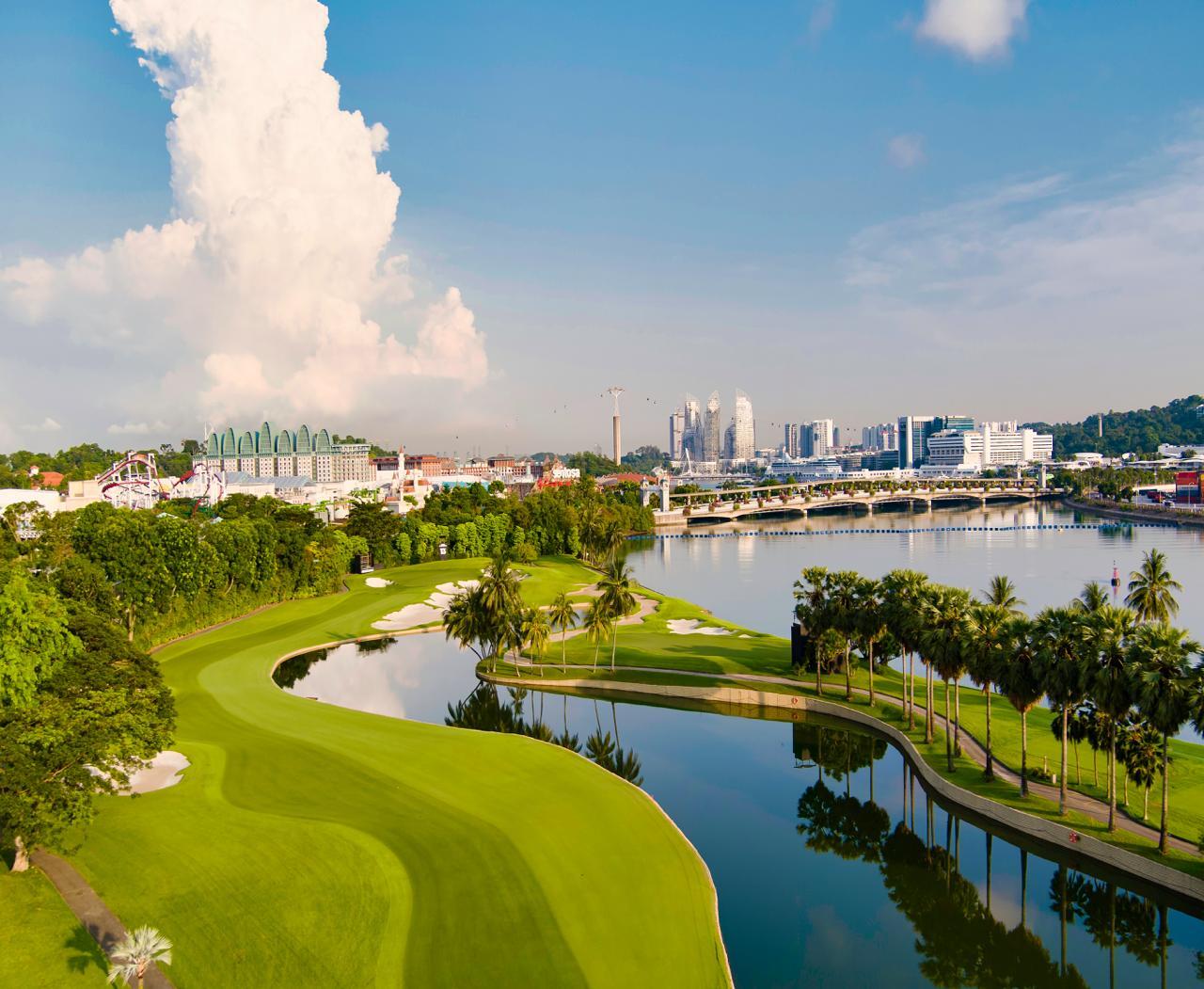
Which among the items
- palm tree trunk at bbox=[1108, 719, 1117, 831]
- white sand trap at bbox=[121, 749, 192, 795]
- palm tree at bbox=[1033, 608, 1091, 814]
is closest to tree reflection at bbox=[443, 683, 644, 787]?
white sand trap at bbox=[121, 749, 192, 795]

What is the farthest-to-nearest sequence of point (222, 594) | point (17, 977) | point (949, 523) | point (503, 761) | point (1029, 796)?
point (949, 523) < point (222, 594) < point (503, 761) < point (1029, 796) < point (17, 977)

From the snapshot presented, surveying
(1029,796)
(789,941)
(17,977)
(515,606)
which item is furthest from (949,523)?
(17,977)

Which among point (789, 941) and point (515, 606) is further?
point (515, 606)

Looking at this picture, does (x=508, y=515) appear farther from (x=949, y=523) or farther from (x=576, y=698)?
(x=949, y=523)

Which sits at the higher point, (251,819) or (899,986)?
(251,819)

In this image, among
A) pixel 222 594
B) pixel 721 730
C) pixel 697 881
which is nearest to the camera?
pixel 697 881

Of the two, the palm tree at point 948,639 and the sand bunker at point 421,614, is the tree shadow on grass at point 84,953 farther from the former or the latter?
the sand bunker at point 421,614

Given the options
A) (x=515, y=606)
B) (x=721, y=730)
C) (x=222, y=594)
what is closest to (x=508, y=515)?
(x=222, y=594)

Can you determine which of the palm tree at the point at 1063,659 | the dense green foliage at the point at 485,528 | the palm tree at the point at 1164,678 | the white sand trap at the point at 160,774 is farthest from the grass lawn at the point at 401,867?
the dense green foliage at the point at 485,528
